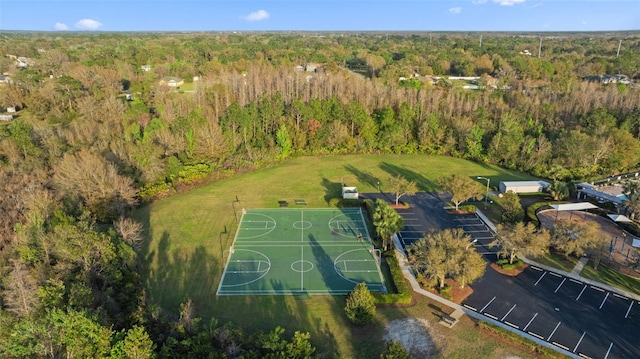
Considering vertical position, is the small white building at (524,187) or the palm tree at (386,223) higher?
the palm tree at (386,223)

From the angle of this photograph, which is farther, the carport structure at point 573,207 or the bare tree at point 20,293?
the carport structure at point 573,207

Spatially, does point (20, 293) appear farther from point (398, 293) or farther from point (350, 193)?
point (350, 193)

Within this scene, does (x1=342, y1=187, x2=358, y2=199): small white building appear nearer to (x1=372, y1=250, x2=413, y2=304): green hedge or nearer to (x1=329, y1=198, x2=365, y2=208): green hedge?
(x1=329, y1=198, x2=365, y2=208): green hedge

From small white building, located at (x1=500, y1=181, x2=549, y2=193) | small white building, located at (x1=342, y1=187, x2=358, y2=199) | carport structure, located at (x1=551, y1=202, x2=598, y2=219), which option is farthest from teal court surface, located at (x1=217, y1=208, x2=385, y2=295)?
carport structure, located at (x1=551, y1=202, x2=598, y2=219)

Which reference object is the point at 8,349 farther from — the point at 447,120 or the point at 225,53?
the point at 225,53

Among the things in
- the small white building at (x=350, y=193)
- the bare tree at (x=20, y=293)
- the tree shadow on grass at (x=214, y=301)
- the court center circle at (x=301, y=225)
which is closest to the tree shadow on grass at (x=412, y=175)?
the small white building at (x=350, y=193)

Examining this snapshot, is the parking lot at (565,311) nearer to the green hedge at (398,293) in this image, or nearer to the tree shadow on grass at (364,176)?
the green hedge at (398,293)

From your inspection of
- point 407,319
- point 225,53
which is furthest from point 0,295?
point 225,53
